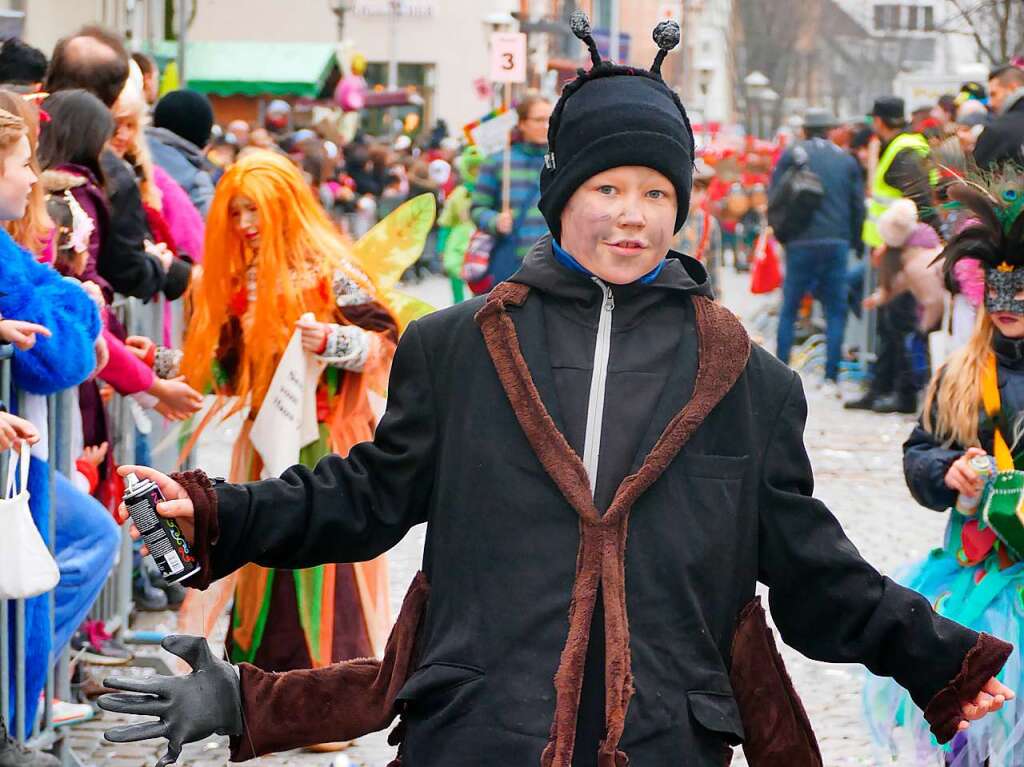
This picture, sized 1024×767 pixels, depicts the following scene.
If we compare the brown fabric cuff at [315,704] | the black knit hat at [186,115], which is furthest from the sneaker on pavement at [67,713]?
the black knit hat at [186,115]

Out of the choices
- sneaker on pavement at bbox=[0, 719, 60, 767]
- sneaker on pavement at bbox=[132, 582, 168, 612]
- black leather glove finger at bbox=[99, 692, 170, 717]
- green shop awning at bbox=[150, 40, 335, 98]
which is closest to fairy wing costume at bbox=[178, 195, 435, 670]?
sneaker on pavement at bbox=[0, 719, 60, 767]

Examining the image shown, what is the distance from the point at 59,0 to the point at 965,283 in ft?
56.0

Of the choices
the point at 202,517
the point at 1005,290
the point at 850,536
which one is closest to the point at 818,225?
the point at 850,536

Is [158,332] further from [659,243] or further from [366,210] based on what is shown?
[366,210]

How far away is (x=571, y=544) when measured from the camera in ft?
10.1

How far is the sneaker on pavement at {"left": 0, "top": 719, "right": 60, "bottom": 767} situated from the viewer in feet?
15.9

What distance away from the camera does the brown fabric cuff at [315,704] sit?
333 cm

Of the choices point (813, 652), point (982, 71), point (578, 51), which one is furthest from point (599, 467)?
point (578, 51)

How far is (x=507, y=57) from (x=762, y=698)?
1287cm

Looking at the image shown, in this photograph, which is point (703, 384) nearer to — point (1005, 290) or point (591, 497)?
point (591, 497)

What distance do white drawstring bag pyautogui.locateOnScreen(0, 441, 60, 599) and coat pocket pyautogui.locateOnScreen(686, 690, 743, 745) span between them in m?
2.01

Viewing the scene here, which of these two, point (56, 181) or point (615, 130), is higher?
point (615, 130)

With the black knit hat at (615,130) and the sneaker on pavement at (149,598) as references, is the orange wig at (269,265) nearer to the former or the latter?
the sneaker on pavement at (149,598)

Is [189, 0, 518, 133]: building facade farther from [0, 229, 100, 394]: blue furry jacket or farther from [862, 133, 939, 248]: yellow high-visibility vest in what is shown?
[0, 229, 100, 394]: blue furry jacket
